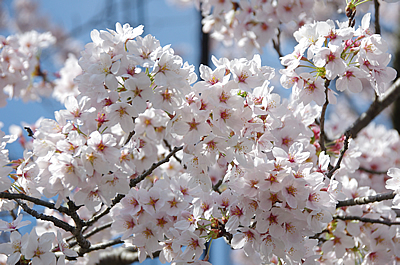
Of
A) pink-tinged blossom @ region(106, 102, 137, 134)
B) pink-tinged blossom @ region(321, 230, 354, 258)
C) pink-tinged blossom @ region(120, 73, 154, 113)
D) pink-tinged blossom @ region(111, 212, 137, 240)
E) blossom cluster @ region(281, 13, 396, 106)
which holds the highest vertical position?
pink-tinged blossom @ region(120, 73, 154, 113)

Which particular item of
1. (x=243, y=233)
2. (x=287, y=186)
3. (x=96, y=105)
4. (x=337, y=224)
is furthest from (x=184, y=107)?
(x=337, y=224)

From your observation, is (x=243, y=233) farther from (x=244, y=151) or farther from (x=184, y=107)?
(x=184, y=107)

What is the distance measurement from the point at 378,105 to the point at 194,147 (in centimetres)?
170

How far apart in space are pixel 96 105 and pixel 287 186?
88cm

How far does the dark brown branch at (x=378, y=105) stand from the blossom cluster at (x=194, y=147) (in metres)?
0.97

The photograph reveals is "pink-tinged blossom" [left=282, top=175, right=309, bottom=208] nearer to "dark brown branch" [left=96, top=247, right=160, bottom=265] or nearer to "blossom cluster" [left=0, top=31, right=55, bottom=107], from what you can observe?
"dark brown branch" [left=96, top=247, right=160, bottom=265]

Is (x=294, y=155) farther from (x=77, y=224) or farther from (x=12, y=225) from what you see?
(x=12, y=225)

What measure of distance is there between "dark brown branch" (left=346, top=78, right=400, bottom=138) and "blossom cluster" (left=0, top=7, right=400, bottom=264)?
97 cm

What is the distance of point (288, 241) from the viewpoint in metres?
1.62

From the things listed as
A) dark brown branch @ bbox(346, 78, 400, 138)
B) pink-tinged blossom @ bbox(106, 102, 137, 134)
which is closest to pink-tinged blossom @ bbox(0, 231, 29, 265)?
pink-tinged blossom @ bbox(106, 102, 137, 134)

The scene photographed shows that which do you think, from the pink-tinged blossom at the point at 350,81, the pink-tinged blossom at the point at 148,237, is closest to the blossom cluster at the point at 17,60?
the pink-tinged blossom at the point at 148,237

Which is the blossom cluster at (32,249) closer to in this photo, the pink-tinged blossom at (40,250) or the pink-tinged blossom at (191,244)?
the pink-tinged blossom at (40,250)

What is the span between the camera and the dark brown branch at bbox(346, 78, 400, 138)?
2607 mm

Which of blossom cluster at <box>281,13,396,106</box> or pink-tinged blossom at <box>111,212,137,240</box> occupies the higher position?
blossom cluster at <box>281,13,396,106</box>
